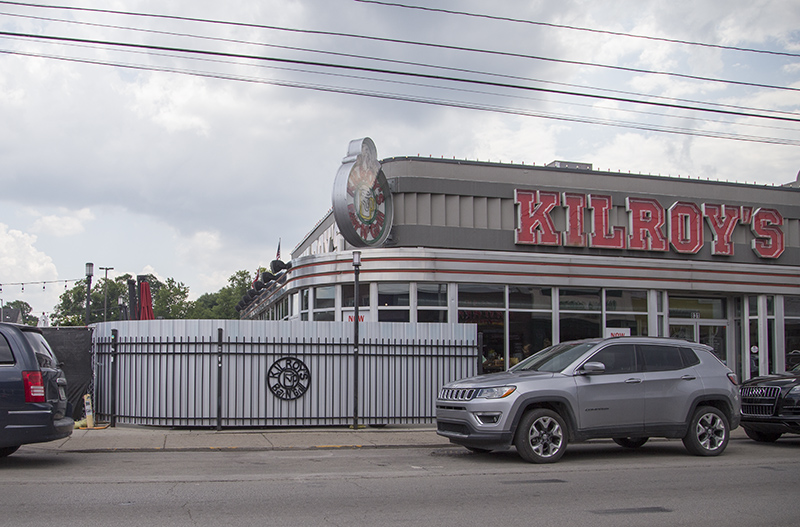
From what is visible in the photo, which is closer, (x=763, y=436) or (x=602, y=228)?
(x=763, y=436)

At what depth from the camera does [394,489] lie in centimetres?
827

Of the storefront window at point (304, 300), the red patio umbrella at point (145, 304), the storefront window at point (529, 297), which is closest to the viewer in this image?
the storefront window at point (529, 297)

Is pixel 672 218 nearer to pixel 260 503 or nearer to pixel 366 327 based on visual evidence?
pixel 366 327

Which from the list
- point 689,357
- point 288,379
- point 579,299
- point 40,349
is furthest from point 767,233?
point 40,349

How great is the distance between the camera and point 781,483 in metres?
8.91

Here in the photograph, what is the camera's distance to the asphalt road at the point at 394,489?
684 centimetres

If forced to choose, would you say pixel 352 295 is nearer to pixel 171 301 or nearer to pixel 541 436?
pixel 541 436

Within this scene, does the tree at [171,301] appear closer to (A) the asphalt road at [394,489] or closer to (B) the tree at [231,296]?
(B) the tree at [231,296]

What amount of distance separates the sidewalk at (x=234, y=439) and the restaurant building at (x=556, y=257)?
5.15 metres

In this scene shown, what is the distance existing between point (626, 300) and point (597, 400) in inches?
450

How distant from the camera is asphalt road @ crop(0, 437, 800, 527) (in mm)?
6844

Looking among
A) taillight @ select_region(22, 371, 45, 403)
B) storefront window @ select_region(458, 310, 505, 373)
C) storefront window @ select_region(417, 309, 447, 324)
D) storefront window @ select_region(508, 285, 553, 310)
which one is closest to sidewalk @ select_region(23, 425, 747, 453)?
taillight @ select_region(22, 371, 45, 403)

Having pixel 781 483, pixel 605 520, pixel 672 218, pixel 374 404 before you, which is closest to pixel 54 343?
pixel 374 404

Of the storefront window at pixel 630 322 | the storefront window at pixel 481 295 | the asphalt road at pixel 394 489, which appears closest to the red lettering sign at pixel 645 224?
the storefront window at pixel 630 322
